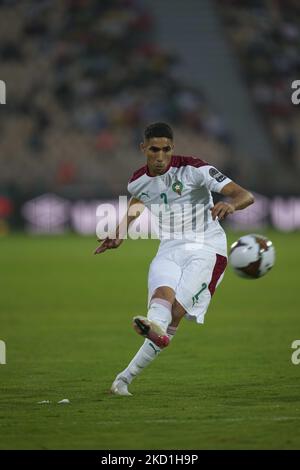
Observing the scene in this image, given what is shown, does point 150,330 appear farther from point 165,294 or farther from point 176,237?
point 176,237

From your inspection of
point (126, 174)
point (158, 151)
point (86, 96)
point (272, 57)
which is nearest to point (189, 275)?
point (158, 151)

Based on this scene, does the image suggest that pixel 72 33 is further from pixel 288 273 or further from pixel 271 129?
pixel 288 273

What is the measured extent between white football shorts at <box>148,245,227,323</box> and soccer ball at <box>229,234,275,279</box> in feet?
0.73

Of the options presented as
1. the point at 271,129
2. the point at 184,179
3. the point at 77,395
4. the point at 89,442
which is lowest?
the point at 89,442

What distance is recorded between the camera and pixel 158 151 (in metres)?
7.42

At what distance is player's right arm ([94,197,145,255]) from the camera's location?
307 inches

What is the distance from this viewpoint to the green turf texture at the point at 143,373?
19.7 ft

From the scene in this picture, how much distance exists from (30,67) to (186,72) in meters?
4.88

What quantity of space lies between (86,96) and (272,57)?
6006 mm

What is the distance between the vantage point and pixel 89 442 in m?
5.75

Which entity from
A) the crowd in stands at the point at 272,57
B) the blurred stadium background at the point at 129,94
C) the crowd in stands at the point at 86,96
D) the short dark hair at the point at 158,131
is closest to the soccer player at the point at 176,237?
the short dark hair at the point at 158,131

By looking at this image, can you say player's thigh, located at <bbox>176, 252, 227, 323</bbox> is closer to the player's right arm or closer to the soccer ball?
the soccer ball

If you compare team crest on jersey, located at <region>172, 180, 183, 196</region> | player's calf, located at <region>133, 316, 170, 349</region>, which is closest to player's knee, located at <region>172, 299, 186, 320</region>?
player's calf, located at <region>133, 316, 170, 349</region>

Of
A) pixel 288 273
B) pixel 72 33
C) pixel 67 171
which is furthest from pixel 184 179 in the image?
pixel 72 33
